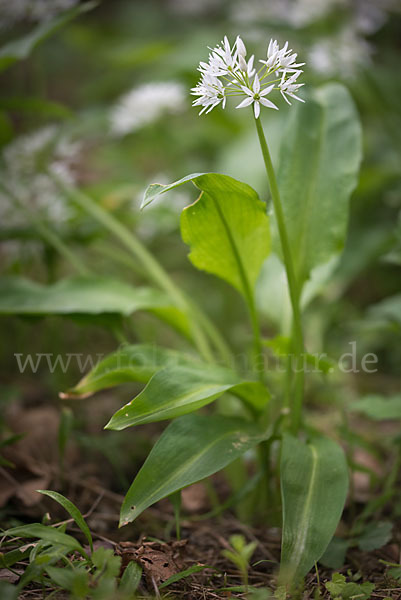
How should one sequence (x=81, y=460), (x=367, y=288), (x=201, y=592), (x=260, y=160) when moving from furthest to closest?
(x=367, y=288) → (x=260, y=160) → (x=81, y=460) → (x=201, y=592)

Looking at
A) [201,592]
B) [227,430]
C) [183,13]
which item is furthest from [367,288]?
[183,13]

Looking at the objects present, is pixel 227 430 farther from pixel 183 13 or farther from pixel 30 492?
pixel 183 13

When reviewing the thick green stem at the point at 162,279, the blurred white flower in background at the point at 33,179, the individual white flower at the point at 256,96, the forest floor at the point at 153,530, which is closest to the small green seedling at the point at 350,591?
the forest floor at the point at 153,530

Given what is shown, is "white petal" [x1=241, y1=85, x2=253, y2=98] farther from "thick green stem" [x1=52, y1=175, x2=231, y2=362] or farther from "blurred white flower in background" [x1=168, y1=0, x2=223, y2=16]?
"blurred white flower in background" [x1=168, y1=0, x2=223, y2=16]

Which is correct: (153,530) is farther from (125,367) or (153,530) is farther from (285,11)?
(285,11)

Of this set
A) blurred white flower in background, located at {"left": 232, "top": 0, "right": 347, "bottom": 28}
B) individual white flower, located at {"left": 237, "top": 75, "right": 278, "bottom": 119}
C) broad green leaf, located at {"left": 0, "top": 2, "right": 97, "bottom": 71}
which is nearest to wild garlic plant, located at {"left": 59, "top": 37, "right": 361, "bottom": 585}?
individual white flower, located at {"left": 237, "top": 75, "right": 278, "bottom": 119}

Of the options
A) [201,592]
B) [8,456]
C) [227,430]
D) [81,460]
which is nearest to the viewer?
[201,592]
